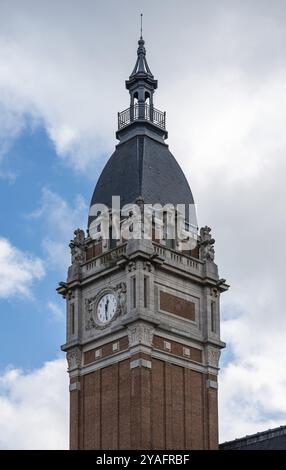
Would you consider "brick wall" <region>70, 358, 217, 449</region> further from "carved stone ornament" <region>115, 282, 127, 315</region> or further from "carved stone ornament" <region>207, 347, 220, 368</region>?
"carved stone ornament" <region>115, 282, 127, 315</region>

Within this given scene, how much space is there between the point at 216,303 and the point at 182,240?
197 inches

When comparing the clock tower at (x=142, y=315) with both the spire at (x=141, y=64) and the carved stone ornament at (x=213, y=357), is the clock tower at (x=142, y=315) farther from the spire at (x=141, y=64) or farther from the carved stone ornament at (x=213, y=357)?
the spire at (x=141, y=64)

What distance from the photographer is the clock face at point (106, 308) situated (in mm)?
96438

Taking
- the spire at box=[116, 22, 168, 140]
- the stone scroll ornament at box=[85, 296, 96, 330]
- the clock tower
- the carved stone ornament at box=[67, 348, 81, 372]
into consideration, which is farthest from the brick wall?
the spire at box=[116, 22, 168, 140]

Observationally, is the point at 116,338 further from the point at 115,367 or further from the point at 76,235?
the point at 76,235

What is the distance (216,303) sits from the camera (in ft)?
328

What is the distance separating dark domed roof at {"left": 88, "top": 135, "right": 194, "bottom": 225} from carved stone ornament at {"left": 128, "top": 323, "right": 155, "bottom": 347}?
9509 millimetres

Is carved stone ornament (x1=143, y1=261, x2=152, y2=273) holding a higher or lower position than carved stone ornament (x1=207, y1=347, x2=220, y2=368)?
higher

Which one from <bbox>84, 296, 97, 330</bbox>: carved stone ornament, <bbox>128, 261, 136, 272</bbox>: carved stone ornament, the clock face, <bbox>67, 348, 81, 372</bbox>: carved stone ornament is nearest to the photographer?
<bbox>128, 261, 136, 272</bbox>: carved stone ornament

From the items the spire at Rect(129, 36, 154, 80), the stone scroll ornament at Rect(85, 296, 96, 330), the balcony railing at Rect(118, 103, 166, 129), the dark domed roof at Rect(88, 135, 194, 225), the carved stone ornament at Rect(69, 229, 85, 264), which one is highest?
the spire at Rect(129, 36, 154, 80)

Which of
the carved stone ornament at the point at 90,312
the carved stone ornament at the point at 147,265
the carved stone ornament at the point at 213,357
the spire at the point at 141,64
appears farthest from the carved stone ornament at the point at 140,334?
the spire at the point at 141,64

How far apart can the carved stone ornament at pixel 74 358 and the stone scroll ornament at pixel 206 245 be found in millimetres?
11077

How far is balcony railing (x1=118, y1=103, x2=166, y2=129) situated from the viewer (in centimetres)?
10544
